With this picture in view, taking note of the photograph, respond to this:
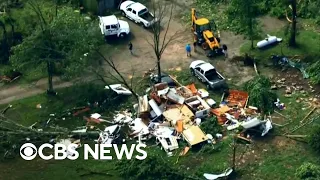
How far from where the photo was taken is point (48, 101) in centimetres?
4381

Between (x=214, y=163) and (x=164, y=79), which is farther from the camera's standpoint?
(x=164, y=79)

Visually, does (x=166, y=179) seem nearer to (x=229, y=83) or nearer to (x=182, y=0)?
(x=229, y=83)

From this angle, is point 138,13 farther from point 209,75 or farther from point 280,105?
point 280,105

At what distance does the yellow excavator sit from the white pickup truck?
3.75m

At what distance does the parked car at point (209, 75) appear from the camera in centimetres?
4331

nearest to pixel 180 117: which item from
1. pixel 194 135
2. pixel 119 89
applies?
pixel 194 135

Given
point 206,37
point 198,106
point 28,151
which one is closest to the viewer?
point 28,151

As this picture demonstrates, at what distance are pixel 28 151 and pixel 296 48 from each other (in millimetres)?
19613

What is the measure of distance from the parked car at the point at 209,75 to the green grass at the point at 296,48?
3.93 metres

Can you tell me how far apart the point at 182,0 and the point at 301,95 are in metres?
15.4

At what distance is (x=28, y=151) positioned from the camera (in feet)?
130

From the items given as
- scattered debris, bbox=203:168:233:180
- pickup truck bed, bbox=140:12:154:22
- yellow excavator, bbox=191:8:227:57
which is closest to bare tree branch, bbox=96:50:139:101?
pickup truck bed, bbox=140:12:154:22

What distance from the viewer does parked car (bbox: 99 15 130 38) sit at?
160 feet

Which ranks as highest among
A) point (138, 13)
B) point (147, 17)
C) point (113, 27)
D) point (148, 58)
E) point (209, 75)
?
point (138, 13)
